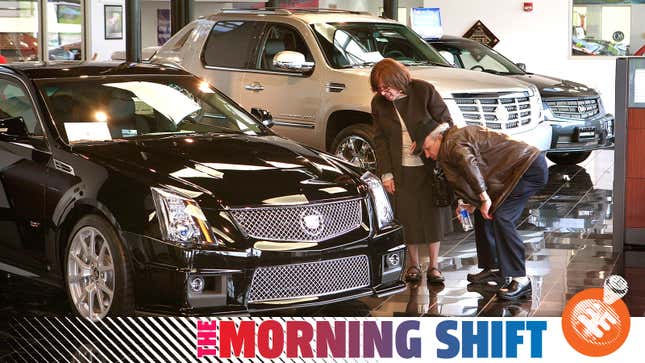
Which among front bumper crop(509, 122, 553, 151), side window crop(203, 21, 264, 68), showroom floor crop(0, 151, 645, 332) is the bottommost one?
showroom floor crop(0, 151, 645, 332)

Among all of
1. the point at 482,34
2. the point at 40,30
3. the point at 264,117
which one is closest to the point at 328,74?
the point at 264,117

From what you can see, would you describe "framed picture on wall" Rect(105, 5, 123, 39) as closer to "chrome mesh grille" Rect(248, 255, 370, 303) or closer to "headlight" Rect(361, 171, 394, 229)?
"headlight" Rect(361, 171, 394, 229)

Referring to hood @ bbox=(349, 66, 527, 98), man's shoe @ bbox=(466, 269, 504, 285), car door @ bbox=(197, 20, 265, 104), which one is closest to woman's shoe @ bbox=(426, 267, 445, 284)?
man's shoe @ bbox=(466, 269, 504, 285)

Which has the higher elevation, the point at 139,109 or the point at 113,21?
the point at 113,21

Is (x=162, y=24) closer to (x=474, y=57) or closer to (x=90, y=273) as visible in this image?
(x=474, y=57)

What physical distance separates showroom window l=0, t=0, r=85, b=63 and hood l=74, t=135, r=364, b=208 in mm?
11677

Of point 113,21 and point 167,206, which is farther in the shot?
point 113,21

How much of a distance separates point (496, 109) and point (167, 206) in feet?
19.2

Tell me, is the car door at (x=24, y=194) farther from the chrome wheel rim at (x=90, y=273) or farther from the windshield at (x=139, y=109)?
the chrome wheel rim at (x=90, y=273)

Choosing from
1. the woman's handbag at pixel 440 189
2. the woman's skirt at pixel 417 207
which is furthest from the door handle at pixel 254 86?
the woman's handbag at pixel 440 189

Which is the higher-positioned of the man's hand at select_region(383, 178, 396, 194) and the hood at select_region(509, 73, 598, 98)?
the hood at select_region(509, 73, 598, 98)

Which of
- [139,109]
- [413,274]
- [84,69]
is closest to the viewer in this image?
[139,109]

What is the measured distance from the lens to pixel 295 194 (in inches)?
264

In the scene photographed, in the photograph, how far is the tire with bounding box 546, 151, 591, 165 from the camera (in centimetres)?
1577
